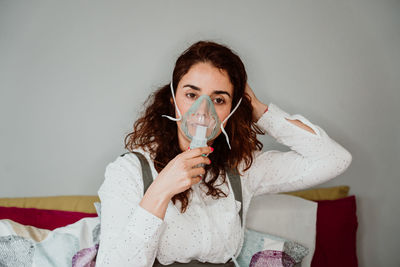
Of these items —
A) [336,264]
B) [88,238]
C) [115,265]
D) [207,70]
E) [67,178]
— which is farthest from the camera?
[67,178]

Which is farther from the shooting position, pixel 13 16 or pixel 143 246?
pixel 13 16

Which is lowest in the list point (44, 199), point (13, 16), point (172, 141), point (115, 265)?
point (44, 199)

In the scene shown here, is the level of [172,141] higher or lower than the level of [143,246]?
higher

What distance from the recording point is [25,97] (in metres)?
1.59

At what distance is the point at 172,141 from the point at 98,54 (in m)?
0.70

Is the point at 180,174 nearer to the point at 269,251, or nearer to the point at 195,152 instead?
the point at 195,152

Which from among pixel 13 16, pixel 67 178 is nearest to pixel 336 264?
pixel 67 178

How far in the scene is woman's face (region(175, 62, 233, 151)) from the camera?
3.56 ft

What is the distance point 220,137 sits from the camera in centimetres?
136

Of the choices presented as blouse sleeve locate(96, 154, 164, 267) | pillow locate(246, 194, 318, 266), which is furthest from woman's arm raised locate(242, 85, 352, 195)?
blouse sleeve locate(96, 154, 164, 267)

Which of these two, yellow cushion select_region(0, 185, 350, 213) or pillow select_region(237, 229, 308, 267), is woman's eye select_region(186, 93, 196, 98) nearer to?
pillow select_region(237, 229, 308, 267)

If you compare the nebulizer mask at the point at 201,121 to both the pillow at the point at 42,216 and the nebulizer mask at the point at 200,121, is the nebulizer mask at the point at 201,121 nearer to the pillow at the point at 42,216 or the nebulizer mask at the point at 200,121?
the nebulizer mask at the point at 200,121

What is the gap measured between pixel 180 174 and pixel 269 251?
2.15 feet

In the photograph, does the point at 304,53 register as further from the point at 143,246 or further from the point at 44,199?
the point at 44,199
